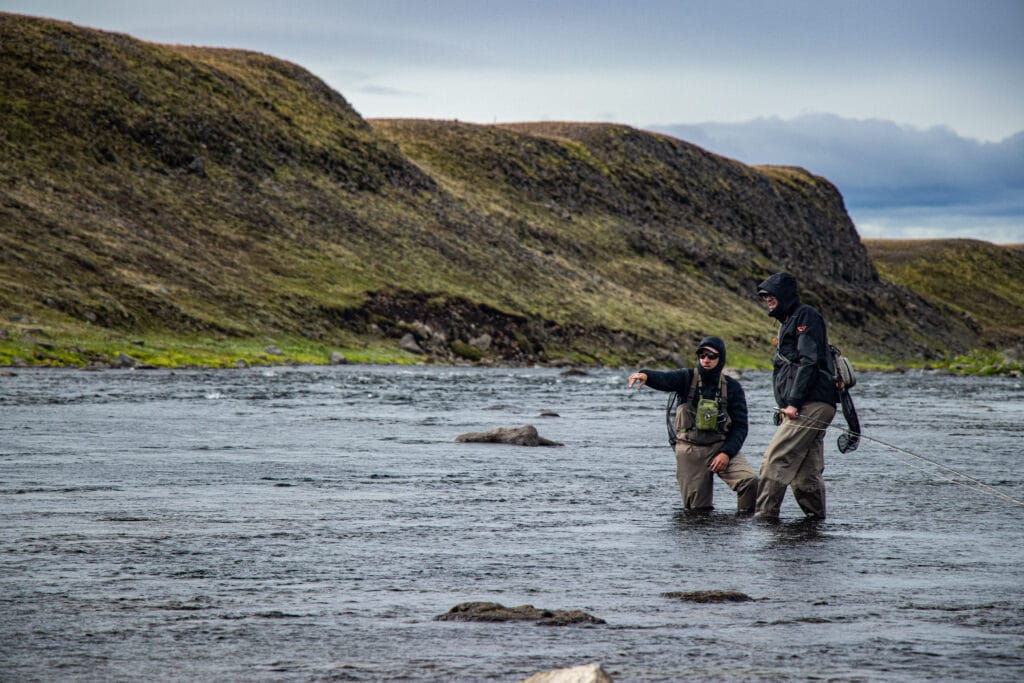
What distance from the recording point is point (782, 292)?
13250 mm

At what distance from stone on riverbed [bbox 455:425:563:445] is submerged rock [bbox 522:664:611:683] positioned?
16.5 metres

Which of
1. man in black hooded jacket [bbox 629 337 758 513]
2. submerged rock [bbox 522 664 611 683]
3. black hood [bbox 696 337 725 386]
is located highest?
black hood [bbox 696 337 725 386]

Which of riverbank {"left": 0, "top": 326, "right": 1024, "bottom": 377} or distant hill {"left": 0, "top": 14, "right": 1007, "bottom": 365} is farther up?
distant hill {"left": 0, "top": 14, "right": 1007, "bottom": 365}

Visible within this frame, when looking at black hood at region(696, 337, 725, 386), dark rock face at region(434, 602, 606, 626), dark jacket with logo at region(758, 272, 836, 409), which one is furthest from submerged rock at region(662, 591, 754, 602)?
black hood at region(696, 337, 725, 386)

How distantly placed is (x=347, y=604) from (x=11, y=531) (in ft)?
15.0

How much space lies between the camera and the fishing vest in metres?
13.6

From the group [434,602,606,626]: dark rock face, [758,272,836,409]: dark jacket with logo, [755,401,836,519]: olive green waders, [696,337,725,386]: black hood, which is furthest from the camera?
[696,337,725,386]: black hood

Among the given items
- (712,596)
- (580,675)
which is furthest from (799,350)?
(580,675)

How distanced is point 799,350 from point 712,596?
14.4 ft

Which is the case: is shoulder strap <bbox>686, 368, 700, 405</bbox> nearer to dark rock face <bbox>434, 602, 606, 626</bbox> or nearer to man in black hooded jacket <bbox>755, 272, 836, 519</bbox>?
man in black hooded jacket <bbox>755, 272, 836, 519</bbox>

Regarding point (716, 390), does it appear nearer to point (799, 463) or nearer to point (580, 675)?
point (799, 463)

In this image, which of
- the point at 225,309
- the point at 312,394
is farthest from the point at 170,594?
the point at 225,309

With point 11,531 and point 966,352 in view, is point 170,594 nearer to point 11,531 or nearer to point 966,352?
point 11,531

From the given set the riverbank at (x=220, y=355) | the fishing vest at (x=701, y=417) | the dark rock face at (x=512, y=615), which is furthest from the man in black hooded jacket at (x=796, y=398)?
the riverbank at (x=220, y=355)
